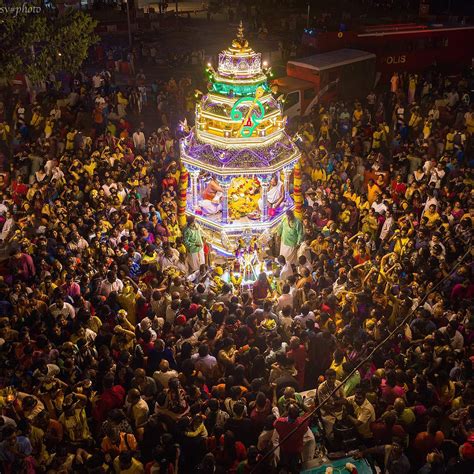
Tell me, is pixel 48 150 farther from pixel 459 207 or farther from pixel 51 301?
pixel 459 207

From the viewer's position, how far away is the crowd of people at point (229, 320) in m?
6.84

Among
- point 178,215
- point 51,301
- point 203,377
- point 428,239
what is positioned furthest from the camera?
A: point 178,215

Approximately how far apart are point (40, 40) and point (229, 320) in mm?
10727

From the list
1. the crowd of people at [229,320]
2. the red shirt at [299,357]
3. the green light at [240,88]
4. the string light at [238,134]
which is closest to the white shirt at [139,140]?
the crowd of people at [229,320]

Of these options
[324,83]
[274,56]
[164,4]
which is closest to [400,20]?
[274,56]

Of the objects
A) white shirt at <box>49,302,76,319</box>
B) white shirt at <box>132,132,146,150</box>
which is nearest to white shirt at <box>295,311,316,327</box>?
white shirt at <box>49,302,76,319</box>

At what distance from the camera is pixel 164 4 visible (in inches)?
1284

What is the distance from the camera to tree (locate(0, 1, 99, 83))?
50.5 feet

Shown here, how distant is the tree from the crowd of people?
2.67 m

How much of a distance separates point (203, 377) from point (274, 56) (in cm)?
2030

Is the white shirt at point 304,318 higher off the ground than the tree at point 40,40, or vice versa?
the tree at point 40,40

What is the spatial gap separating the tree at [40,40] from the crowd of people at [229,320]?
8.77ft

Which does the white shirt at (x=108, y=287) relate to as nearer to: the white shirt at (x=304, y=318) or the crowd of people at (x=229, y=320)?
the crowd of people at (x=229, y=320)
